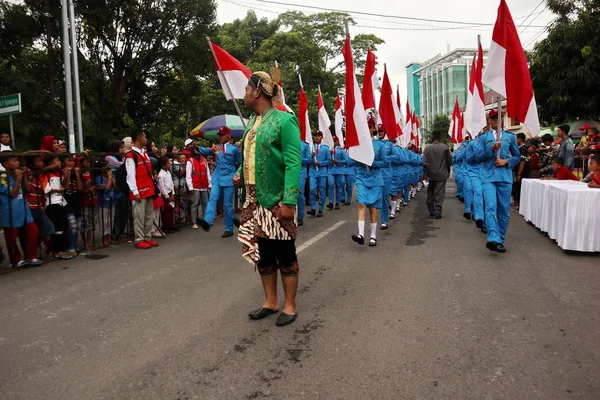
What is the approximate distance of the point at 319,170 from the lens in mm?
12398

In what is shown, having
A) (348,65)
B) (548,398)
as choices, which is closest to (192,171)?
(348,65)

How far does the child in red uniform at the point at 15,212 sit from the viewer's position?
6.21m

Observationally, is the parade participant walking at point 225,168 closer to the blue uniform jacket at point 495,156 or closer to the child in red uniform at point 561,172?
the blue uniform jacket at point 495,156

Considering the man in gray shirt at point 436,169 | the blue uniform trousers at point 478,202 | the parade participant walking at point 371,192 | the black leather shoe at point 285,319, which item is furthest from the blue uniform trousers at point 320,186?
the black leather shoe at point 285,319

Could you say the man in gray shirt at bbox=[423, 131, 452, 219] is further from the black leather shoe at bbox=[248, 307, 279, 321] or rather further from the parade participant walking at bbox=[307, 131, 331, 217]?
the black leather shoe at bbox=[248, 307, 279, 321]

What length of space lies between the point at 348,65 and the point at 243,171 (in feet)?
13.4

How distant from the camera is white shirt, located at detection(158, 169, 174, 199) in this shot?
903cm

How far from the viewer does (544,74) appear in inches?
750

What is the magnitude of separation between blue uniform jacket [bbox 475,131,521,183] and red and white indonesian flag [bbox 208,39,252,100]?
11.5 ft

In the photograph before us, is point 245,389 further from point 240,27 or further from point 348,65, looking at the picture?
point 240,27

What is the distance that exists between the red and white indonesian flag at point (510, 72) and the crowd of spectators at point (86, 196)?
538cm

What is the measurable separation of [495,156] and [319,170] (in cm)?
606

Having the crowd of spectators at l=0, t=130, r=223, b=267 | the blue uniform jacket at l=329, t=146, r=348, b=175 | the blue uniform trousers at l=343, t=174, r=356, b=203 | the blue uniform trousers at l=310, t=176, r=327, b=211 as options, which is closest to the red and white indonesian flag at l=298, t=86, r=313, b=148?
the blue uniform trousers at l=310, t=176, r=327, b=211

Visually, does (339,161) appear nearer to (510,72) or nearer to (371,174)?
(371,174)
